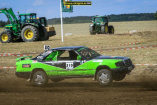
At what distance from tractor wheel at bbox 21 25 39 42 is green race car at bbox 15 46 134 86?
679 inches

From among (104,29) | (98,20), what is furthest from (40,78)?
(98,20)

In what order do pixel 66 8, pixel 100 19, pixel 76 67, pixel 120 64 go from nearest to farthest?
pixel 120 64, pixel 76 67, pixel 66 8, pixel 100 19

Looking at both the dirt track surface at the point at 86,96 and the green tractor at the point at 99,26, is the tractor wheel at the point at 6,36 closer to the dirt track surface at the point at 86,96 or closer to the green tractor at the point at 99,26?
the green tractor at the point at 99,26

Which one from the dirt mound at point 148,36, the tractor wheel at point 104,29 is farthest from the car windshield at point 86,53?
the tractor wheel at point 104,29

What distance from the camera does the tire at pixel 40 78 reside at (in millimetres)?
10922

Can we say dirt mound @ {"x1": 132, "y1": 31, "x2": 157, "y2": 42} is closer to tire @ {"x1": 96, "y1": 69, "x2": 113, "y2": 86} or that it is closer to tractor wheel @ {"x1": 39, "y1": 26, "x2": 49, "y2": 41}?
tractor wheel @ {"x1": 39, "y1": 26, "x2": 49, "y2": 41}

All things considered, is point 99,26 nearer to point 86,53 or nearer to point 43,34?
point 43,34

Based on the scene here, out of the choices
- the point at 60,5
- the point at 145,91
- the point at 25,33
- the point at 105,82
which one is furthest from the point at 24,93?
the point at 60,5

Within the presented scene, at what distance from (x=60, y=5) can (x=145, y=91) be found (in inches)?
966

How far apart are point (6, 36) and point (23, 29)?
99.0 inches

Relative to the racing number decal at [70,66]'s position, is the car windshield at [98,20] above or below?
above

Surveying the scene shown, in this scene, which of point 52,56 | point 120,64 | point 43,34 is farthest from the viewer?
point 43,34

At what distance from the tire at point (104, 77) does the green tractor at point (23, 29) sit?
19056mm

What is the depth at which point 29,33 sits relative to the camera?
29094 mm
